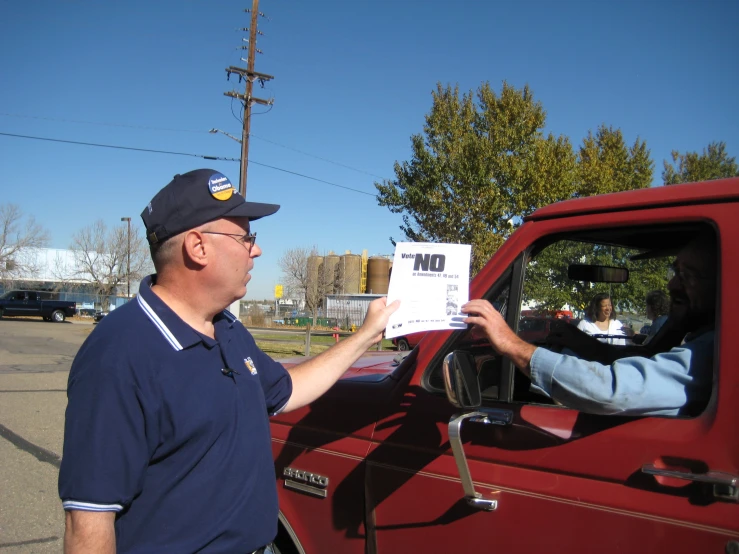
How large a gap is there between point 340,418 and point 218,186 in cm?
101

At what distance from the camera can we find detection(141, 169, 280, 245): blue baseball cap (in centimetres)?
180

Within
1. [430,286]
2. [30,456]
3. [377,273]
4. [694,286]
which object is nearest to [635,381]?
[694,286]

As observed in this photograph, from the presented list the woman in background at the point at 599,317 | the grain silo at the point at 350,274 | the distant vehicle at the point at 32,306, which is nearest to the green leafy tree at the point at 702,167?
the woman in background at the point at 599,317

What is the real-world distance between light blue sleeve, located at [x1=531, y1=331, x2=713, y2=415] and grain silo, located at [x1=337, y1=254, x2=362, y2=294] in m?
62.6

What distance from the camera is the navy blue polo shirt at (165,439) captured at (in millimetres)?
1448

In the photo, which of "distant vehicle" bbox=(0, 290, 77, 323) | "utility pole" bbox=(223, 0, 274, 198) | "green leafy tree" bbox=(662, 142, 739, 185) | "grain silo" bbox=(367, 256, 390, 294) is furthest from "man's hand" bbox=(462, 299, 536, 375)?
"grain silo" bbox=(367, 256, 390, 294)

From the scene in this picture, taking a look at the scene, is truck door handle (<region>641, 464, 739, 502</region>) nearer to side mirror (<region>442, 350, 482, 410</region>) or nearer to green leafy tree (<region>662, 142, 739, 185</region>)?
side mirror (<region>442, 350, 482, 410</region>)

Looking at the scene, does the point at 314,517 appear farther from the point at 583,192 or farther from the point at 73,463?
the point at 583,192

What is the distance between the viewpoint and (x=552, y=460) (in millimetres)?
1701

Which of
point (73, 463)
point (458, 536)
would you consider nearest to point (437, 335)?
point (458, 536)

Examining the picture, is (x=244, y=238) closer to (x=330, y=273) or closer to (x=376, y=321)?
(x=376, y=321)

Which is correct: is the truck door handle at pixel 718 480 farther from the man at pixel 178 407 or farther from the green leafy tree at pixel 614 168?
the green leafy tree at pixel 614 168

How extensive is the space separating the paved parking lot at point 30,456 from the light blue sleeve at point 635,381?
3849 mm

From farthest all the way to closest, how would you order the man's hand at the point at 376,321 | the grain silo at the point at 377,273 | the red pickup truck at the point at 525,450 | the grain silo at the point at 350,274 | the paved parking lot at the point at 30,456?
the grain silo at the point at 350,274
the grain silo at the point at 377,273
the paved parking lot at the point at 30,456
the man's hand at the point at 376,321
the red pickup truck at the point at 525,450
